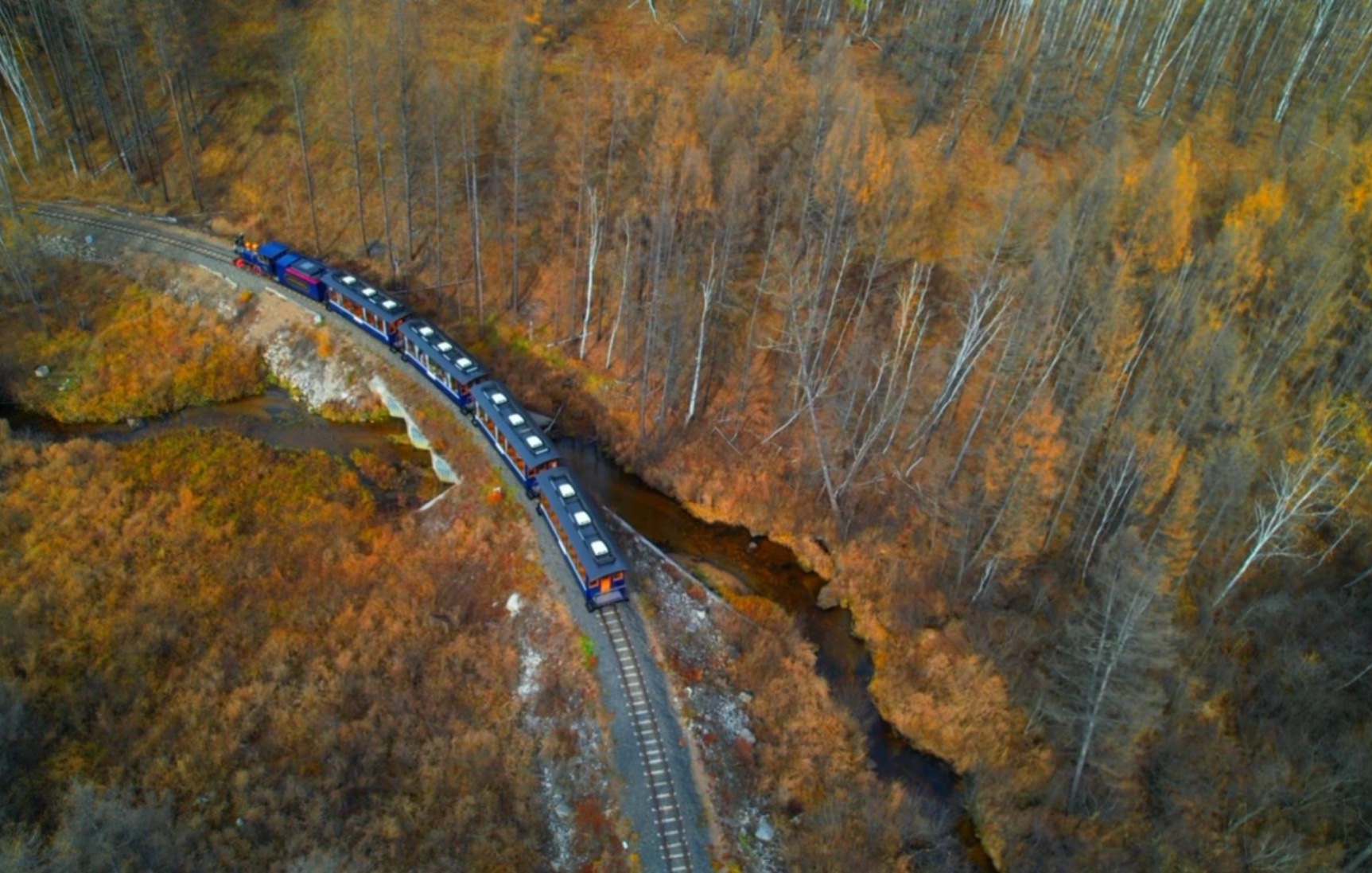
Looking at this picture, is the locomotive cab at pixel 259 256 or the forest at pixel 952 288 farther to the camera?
the locomotive cab at pixel 259 256

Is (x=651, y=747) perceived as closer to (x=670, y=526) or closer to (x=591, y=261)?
(x=670, y=526)

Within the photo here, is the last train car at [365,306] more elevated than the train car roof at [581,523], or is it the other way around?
the last train car at [365,306]

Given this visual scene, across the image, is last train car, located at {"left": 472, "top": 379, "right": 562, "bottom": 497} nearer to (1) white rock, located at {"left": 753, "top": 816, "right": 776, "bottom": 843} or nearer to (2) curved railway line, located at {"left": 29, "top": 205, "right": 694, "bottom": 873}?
(2) curved railway line, located at {"left": 29, "top": 205, "right": 694, "bottom": 873}

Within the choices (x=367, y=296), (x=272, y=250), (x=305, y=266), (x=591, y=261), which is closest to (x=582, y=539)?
(x=591, y=261)

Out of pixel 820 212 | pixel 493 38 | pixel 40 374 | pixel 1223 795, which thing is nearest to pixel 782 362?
pixel 820 212

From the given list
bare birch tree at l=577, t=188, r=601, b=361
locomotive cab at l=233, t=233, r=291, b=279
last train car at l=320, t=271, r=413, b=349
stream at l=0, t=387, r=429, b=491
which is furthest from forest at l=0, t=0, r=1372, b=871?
stream at l=0, t=387, r=429, b=491

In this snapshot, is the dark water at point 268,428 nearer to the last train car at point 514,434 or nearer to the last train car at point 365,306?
the last train car at point 365,306

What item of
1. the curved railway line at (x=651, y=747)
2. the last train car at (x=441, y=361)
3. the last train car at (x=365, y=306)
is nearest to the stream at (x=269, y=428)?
the last train car at (x=441, y=361)
